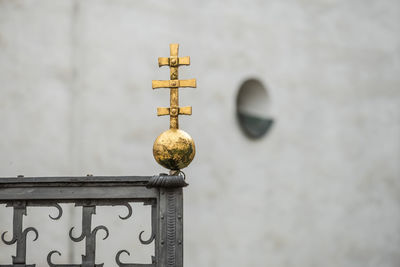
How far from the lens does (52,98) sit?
685cm

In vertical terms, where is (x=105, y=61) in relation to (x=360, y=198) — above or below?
above

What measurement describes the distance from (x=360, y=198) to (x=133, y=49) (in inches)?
163

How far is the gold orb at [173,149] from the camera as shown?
4.38 m

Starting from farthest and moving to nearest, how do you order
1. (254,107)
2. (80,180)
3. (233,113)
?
1. (254,107)
2. (233,113)
3. (80,180)

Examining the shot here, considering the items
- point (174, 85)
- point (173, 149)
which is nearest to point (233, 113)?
point (174, 85)

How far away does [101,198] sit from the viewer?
4488mm

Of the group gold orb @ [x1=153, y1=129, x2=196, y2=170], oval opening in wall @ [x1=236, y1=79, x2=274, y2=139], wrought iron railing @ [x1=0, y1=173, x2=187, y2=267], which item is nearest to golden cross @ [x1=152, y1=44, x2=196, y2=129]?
gold orb @ [x1=153, y1=129, x2=196, y2=170]

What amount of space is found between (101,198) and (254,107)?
4.63 meters

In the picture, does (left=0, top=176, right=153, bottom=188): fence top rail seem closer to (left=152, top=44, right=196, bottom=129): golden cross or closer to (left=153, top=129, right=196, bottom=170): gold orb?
(left=153, top=129, right=196, bottom=170): gold orb

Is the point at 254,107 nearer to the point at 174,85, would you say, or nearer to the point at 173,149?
the point at 174,85

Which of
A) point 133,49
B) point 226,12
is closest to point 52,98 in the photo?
point 133,49

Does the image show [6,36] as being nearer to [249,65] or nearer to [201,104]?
[201,104]

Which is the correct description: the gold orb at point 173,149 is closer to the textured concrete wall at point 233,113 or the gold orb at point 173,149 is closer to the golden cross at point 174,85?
the golden cross at point 174,85

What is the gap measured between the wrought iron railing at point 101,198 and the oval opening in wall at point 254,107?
4.29 m
